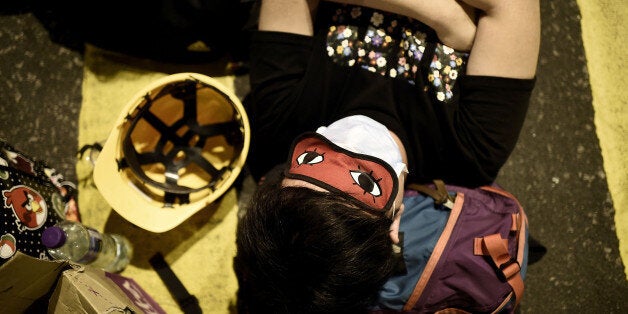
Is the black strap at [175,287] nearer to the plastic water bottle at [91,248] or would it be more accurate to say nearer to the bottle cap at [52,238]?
the plastic water bottle at [91,248]

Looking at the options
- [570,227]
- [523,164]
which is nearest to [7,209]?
[523,164]

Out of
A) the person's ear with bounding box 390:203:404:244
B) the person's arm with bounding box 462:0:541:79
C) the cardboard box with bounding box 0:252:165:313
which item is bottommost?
the cardboard box with bounding box 0:252:165:313

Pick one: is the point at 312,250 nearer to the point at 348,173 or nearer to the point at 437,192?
the point at 348,173

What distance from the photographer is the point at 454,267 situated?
0.88 metres

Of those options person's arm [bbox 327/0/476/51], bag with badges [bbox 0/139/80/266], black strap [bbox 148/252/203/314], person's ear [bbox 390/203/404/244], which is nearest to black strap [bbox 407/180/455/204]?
person's ear [bbox 390/203/404/244]

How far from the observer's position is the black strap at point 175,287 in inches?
44.3

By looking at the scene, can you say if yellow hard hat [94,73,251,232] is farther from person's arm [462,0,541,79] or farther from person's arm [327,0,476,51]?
person's arm [462,0,541,79]

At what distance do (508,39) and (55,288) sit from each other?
1.00 meters

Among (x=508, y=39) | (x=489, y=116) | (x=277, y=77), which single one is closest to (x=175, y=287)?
(x=277, y=77)

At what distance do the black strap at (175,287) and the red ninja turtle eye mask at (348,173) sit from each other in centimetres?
57

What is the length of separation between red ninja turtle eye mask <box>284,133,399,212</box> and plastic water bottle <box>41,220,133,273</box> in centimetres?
48

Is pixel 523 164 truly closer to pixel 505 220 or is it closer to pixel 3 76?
pixel 505 220

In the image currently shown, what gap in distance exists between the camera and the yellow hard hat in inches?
39.5

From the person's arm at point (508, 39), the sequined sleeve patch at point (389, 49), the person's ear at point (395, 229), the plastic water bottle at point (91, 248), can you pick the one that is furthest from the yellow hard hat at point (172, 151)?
the person's arm at point (508, 39)
